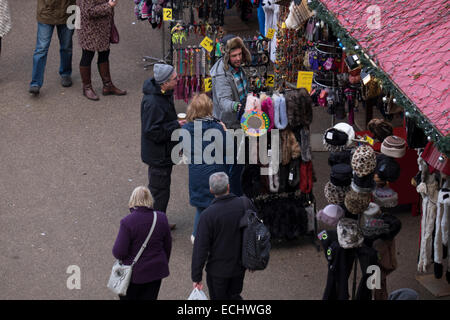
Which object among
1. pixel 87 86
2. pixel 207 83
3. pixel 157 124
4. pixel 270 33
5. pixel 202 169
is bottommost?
pixel 202 169

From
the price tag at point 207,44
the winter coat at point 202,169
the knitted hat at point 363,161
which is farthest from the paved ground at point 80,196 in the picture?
the price tag at point 207,44

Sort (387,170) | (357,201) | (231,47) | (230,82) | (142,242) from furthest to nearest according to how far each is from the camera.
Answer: (230,82) < (231,47) < (387,170) < (357,201) < (142,242)

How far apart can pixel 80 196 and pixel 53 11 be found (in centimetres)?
323

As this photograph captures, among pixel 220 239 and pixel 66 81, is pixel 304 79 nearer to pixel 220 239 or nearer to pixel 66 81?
pixel 220 239

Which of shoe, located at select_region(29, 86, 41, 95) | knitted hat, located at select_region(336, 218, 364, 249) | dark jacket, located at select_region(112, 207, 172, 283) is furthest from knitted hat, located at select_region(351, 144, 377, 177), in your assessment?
shoe, located at select_region(29, 86, 41, 95)

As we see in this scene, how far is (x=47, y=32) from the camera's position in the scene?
11250 millimetres

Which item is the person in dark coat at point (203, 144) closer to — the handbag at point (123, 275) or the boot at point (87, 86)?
the handbag at point (123, 275)

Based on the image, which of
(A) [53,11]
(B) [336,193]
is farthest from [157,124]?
(A) [53,11]

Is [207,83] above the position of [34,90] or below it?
above

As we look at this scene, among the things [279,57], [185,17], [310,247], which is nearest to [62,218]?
[310,247]

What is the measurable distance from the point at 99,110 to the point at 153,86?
329cm

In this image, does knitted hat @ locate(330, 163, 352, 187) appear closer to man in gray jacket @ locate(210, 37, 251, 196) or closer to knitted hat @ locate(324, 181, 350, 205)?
knitted hat @ locate(324, 181, 350, 205)

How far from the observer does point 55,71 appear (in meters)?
12.2
